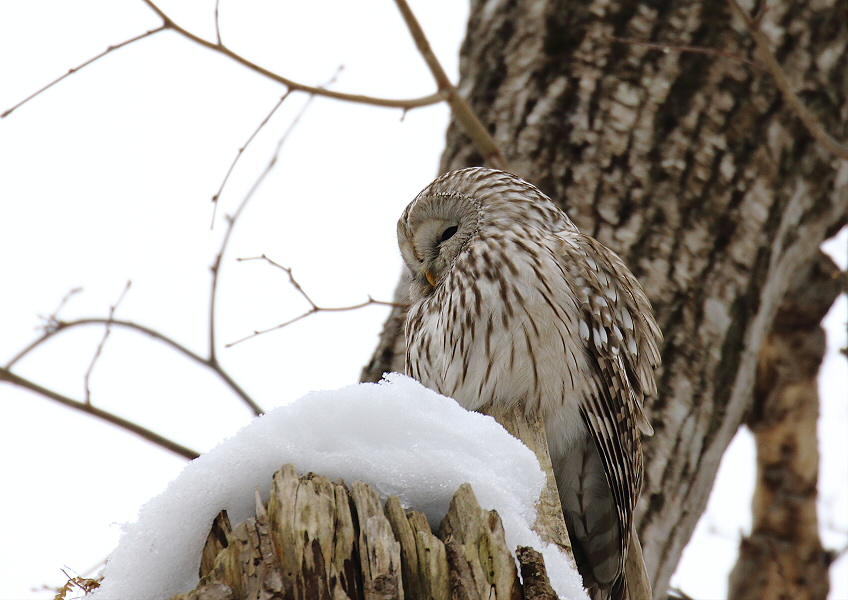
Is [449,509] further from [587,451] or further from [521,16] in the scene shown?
[521,16]

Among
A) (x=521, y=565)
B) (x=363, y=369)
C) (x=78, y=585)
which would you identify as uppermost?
(x=363, y=369)

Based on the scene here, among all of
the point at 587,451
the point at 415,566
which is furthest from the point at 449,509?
the point at 587,451

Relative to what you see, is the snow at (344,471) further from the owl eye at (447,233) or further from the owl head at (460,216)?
the owl eye at (447,233)

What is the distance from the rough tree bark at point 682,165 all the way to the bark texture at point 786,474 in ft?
4.19

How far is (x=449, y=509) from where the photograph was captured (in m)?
1.61

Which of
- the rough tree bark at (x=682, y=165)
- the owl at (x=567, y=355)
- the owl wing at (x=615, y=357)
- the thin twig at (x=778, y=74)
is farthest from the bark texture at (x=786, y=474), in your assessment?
the owl at (x=567, y=355)

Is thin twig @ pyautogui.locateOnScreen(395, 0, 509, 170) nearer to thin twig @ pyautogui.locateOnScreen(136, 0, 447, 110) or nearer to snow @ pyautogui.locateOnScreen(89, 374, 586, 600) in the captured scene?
thin twig @ pyautogui.locateOnScreen(136, 0, 447, 110)

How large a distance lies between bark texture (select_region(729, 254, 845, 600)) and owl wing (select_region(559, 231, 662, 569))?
7.33 feet

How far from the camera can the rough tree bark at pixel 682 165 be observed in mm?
3404

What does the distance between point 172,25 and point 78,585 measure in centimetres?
197

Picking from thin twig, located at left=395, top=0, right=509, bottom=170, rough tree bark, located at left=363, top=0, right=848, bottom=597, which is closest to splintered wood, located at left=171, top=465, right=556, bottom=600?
rough tree bark, located at left=363, top=0, right=848, bottom=597

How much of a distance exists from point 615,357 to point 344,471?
1.48 metres

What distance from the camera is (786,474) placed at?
5.51 metres

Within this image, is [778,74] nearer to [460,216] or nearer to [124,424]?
[460,216]
